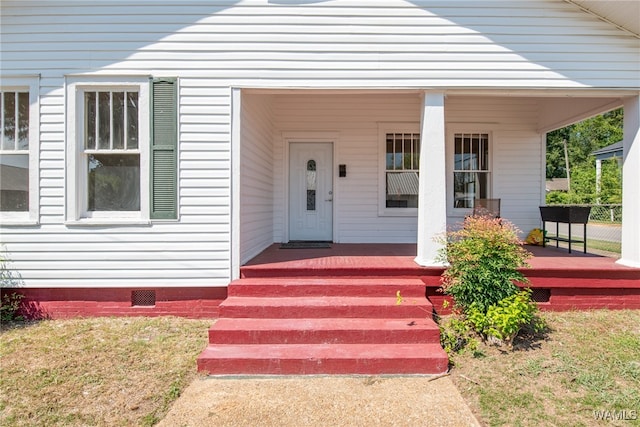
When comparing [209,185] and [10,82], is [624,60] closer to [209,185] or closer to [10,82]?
[209,185]

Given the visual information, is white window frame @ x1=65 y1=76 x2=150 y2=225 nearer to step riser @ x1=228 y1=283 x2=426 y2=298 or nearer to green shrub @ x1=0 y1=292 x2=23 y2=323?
green shrub @ x1=0 y1=292 x2=23 y2=323

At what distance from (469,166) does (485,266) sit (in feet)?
11.6

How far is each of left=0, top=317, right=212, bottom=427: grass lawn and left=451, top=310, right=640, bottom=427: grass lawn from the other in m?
2.52

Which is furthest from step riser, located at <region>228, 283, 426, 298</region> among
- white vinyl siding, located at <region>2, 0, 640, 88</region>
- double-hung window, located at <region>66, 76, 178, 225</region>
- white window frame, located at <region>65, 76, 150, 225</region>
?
white vinyl siding, located at <region>2, 0, 640, 88</region>

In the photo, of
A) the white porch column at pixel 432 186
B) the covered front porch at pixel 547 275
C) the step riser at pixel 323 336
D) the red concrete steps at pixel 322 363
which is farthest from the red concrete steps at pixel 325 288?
the red concrete steps at pixel 322 363

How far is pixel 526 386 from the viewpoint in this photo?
9.68 ft

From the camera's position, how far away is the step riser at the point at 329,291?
3996 millimetres

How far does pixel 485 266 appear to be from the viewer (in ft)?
12.0

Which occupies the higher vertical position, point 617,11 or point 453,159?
point 617,11

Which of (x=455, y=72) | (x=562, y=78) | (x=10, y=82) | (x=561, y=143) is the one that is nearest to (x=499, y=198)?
(x=562, y=78)

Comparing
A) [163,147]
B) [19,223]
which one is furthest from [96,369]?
[163,147]

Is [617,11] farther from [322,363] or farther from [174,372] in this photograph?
[174,372]

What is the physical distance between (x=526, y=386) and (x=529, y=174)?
4.82 meters

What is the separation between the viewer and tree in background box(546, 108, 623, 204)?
20.1m
